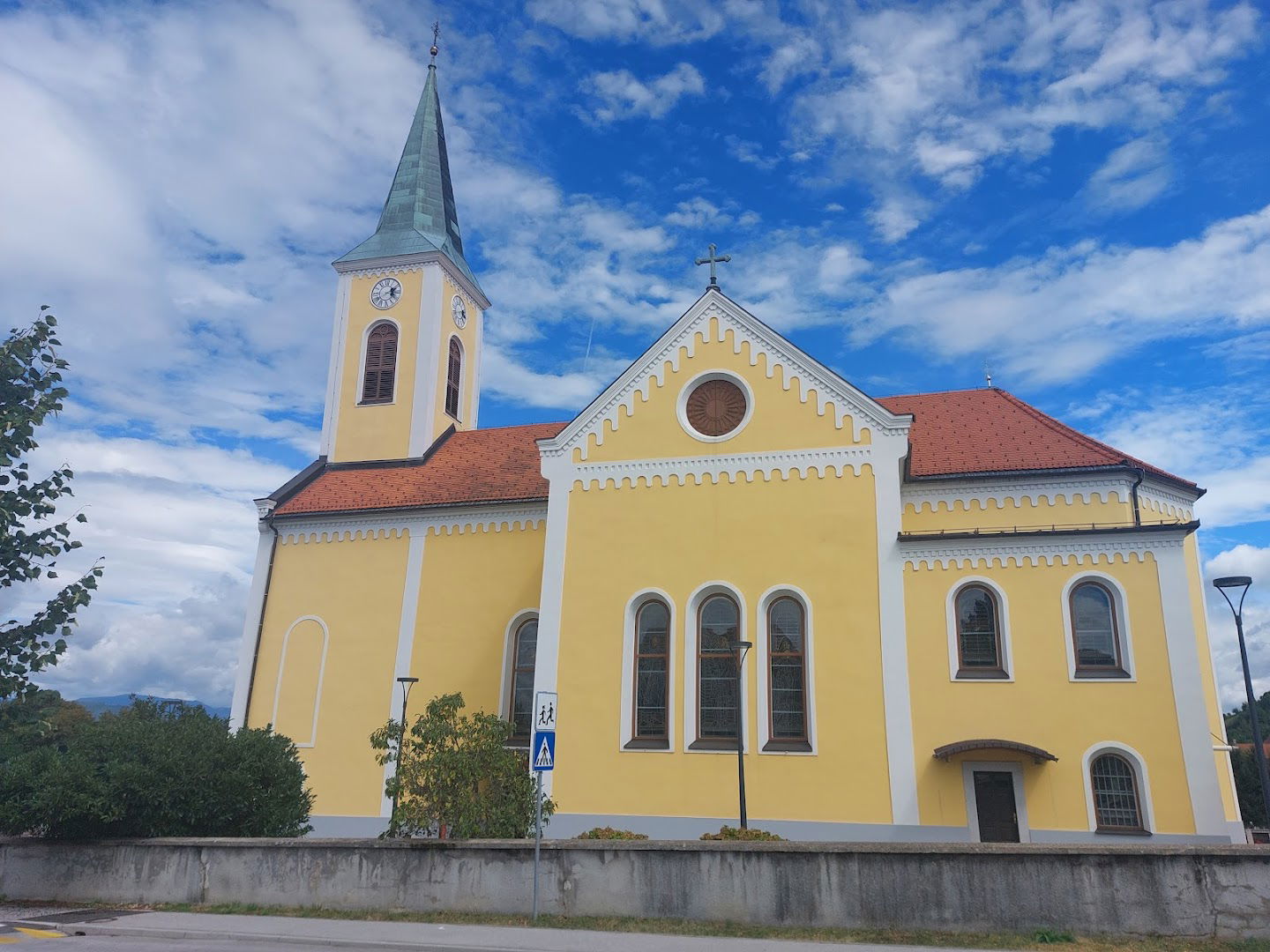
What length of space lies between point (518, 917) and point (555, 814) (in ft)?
20.8

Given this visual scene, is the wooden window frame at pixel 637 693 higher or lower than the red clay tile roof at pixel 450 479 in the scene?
lower

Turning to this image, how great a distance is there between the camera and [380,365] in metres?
30.8

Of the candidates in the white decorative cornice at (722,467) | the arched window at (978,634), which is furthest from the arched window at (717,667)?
the arched window at (978,634)

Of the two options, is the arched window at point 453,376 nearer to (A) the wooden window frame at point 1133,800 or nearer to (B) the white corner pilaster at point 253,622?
(B) the white corner pilaster at point 253,622

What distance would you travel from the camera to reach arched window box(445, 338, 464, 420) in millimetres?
31453

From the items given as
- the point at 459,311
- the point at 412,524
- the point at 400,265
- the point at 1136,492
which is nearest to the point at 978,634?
the point at 1136,492

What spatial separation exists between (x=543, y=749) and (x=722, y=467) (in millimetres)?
9084

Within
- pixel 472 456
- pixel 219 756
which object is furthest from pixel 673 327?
pixel 219 756

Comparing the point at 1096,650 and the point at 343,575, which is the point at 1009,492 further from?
the point at 343,575

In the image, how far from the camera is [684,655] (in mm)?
19609

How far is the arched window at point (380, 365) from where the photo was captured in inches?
1199

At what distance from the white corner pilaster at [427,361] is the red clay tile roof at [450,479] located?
73 cm

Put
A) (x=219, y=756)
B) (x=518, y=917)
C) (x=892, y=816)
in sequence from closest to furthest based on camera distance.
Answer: (x=518, y=917) < (x=219, y=756) < (x=892, y=816)

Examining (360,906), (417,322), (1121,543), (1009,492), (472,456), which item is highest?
(417,322)
